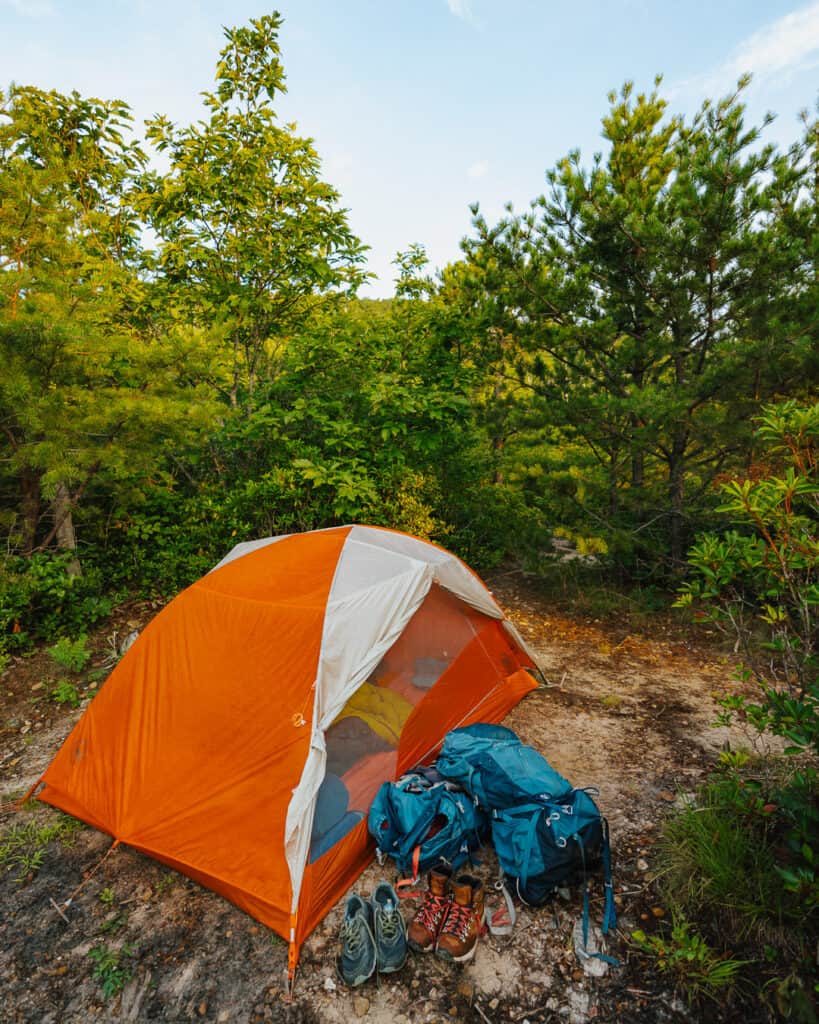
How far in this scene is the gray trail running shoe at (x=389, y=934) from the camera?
2.21 meters

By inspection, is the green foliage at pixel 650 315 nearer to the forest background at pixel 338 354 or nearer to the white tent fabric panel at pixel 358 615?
the forest background at pixel 338 354

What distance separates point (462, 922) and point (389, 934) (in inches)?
13.8

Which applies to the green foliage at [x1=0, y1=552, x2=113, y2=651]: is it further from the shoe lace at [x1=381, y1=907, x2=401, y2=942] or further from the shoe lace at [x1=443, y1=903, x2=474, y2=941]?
the shoe lace at [x1=443, y1=903, x2=474, y2=941]

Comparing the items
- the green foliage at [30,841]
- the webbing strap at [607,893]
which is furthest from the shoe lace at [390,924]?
the green foliage at [30,841]

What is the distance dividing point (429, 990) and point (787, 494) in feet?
8.70

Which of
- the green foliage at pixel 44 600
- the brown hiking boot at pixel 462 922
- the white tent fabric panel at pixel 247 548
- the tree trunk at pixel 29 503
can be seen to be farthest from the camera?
the tree trunk at pixel 29 503

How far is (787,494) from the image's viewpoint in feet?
6.83

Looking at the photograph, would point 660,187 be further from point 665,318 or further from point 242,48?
point 242,48

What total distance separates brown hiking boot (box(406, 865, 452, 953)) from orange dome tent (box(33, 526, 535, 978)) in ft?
1.46

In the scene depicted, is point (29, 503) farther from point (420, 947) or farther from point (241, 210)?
point (420, 947)

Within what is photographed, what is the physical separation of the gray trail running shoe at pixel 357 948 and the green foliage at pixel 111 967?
3.20 ft

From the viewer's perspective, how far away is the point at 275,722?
2.75 metres

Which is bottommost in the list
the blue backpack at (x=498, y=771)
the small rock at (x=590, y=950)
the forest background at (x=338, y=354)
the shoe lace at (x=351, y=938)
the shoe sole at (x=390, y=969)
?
the shoe sole at (x=390, y=969)

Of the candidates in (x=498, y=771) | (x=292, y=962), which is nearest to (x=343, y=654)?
(x=498, y=771)
